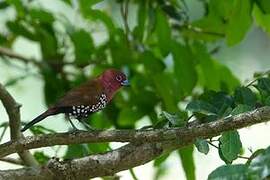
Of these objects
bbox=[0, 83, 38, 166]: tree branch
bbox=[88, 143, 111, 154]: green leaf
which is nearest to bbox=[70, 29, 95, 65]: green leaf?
bbox=[88, 143, 111, 154]: green leaf

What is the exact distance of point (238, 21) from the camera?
14.0 ft

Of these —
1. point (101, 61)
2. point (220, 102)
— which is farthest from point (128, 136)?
point (101, 61)

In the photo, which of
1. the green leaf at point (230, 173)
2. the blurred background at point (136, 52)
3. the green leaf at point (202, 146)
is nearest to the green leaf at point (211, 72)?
the blurred background at point (136, 52)

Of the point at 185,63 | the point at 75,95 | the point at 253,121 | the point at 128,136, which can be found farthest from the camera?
the point at 185,63

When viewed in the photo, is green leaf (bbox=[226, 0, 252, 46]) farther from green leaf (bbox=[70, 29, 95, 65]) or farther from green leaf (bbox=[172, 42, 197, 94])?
green leaf (bbox=[70, 29, 95, 65])

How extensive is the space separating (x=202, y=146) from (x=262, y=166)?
600 mm

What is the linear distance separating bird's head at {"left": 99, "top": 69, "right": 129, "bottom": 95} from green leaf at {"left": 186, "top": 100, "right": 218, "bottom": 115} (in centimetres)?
79

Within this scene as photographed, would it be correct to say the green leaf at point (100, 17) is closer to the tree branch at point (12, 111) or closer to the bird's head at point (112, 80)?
the bird's head at point (112, 80)

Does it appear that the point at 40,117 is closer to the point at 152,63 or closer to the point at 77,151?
the point at 77,151

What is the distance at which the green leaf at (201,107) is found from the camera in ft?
10.5

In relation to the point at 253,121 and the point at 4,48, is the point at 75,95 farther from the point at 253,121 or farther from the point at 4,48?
the point at 4,48

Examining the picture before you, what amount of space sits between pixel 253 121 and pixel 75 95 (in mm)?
1144

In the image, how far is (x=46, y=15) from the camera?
15.2 ft

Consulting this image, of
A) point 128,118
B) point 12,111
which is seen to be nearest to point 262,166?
point 12,111
